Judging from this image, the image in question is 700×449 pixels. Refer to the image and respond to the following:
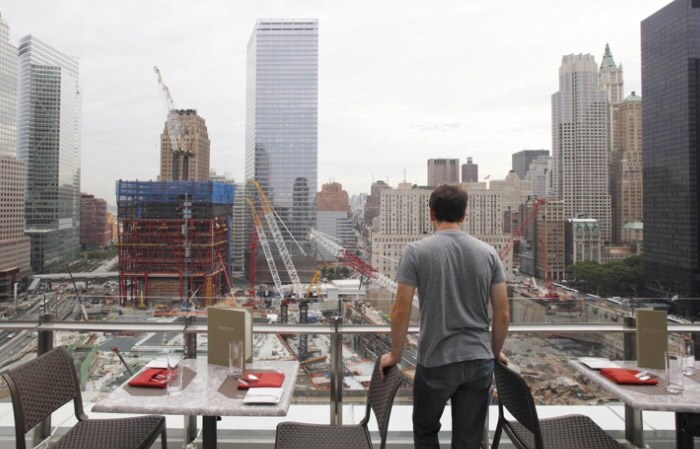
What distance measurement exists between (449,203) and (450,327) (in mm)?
434

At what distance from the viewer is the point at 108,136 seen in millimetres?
12164

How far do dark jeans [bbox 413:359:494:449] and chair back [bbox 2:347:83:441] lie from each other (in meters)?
1.43

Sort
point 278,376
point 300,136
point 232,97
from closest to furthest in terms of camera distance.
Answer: point 278,376, point 232,97, point 300,136

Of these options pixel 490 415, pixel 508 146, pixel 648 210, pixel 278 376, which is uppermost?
pixel 508 146

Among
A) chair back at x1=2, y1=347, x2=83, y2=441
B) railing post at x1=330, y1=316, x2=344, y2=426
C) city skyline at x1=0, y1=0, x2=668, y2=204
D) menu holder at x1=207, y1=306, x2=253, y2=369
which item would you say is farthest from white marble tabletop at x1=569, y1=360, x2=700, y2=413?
city skyline at x1=0, y1=0, x2=668, y2=204

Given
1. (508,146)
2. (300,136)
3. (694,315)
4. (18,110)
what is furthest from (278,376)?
(300,136)

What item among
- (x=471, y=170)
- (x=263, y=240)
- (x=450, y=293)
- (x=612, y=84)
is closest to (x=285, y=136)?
(x=263, y=240)

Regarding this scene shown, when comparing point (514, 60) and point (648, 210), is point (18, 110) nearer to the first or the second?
point (514, 60)

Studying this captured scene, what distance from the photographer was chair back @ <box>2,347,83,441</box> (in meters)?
1.46

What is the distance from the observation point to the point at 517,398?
141cm

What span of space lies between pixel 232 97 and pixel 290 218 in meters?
14.9

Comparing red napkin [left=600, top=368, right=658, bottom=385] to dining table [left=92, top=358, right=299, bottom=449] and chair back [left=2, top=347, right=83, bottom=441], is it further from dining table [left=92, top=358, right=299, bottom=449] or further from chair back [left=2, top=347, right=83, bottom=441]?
chair back [left=2, top=347, right=83, bottom=441]

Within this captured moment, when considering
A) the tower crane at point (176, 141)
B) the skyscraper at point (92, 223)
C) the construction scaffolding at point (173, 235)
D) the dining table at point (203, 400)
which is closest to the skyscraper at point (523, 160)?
the dining table at point (203, 400)

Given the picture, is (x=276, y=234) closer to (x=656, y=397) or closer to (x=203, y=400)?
(x=203, y=400)
